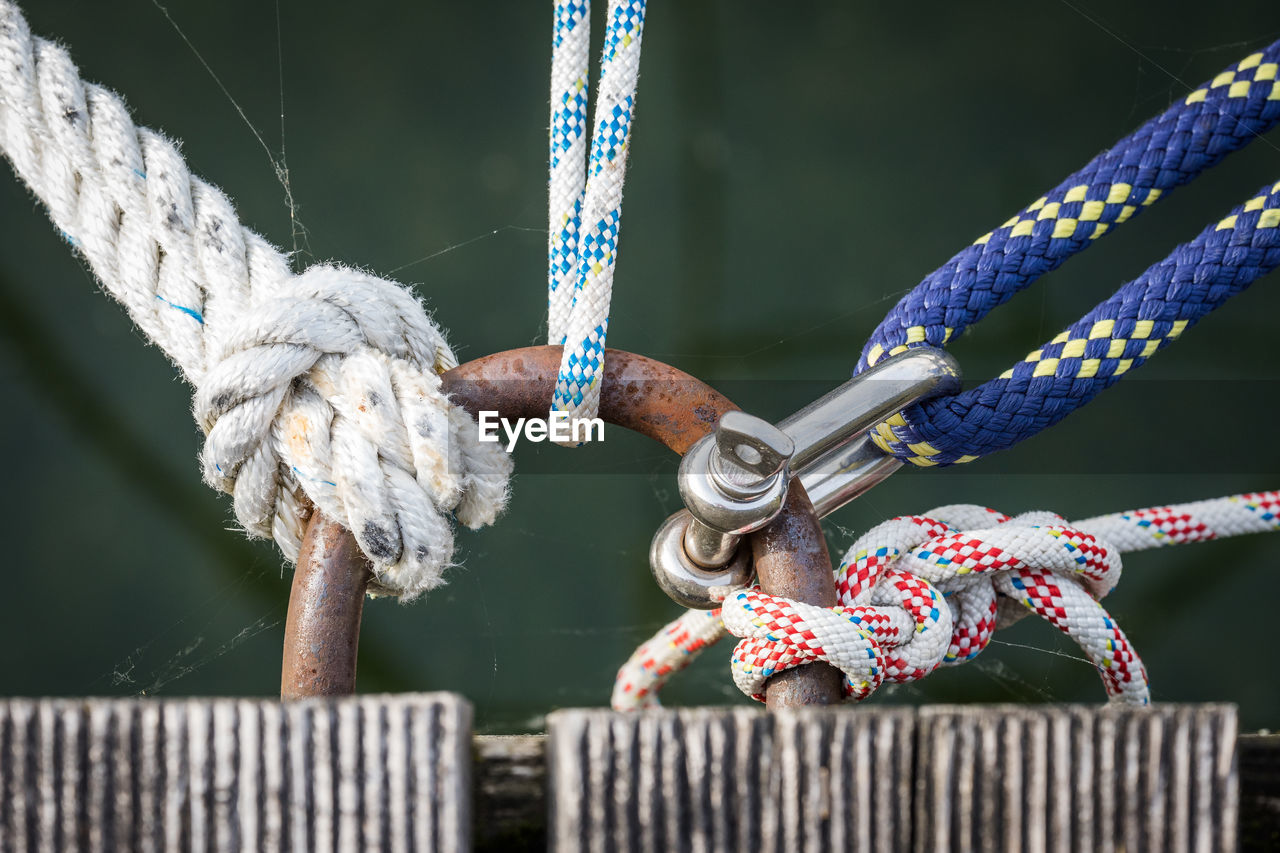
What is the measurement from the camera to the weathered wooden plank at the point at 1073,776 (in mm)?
327

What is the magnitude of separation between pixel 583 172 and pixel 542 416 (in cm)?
16

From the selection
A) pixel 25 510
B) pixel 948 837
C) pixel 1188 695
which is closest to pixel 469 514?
pixel 948 837

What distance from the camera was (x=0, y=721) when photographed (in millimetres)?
317

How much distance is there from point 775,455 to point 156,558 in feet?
2.83

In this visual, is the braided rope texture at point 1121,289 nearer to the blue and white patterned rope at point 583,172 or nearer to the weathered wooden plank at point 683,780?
the blue and white patterned rope at point 583,172

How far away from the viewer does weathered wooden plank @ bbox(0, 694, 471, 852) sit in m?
0.31

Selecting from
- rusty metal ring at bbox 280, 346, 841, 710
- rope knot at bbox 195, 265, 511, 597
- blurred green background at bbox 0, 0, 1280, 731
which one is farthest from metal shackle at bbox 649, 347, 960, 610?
blurred green background at bbox 0, 0, 1280, 731

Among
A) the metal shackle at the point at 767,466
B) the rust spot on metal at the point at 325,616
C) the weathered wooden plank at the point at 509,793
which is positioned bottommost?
the weathered wooden plank at the point at 509,793

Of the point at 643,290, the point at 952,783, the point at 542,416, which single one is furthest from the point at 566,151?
the point at 643,290

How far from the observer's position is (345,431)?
0.52m

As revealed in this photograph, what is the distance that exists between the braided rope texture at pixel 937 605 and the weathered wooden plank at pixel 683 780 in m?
0.15

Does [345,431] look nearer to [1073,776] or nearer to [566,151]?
[566,151]

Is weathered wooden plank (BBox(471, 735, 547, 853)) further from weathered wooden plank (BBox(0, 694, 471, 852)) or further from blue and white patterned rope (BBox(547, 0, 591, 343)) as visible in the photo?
blue and white patterned rope (BBox(547, 0, 591, 343))

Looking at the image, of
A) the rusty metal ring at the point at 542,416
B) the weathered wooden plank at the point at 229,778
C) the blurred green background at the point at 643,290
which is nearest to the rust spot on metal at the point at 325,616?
the rusty metal ring at the point at 542,416
